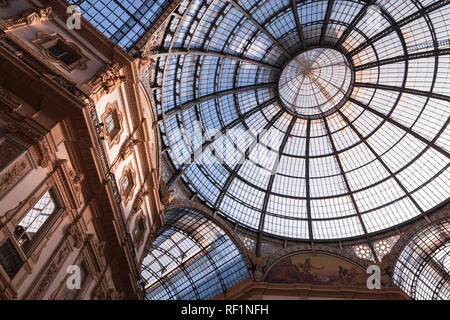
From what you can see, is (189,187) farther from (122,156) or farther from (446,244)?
(446,244)

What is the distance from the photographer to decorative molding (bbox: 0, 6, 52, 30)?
14617 millimetres

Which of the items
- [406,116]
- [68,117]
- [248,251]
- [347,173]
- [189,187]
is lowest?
[68,117]

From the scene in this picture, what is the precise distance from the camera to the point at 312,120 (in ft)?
126

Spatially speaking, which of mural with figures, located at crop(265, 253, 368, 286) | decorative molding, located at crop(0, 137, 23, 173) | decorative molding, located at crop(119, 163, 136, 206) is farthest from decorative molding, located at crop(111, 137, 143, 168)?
mural with figures, located at crop(265, 253, 368, 286)

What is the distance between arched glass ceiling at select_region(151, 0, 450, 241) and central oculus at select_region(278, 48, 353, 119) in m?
0.78

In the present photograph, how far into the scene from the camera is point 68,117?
15.0m

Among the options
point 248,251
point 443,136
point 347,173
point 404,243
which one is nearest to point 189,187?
point 248,251

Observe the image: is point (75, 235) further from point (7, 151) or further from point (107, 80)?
point (107, 80)

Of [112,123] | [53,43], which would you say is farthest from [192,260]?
[53,43]

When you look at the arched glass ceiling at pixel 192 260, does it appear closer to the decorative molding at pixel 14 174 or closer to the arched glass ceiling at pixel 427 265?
the arched glass ceiling at pixel 427 265

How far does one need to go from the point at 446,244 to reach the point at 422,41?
20715 mm

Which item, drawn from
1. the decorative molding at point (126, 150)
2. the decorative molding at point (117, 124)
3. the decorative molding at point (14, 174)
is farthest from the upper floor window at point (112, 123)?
the decorative molding at point (14, 174)

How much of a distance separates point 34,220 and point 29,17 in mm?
9723
